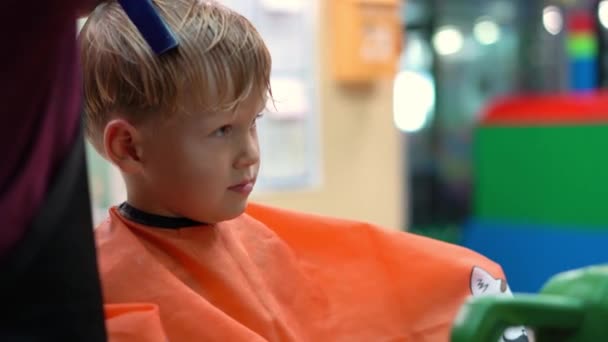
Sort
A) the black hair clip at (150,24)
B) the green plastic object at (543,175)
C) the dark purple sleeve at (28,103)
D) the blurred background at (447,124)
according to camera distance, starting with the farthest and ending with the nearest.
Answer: the green plastic object at (543,175)
the blurred background at (447,124)
the black hair clip at (150,24)
the dark purple sleeve at (28,103)

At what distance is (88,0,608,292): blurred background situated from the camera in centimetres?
248

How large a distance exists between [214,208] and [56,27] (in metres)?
0.35

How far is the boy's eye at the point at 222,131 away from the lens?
85 centimetres

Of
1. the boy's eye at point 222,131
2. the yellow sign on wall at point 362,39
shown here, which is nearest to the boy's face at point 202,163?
the boy's eye at point 222,131

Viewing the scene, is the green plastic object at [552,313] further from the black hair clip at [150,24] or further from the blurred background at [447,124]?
the blurred background at [447,124]

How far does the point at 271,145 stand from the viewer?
2.45 metres

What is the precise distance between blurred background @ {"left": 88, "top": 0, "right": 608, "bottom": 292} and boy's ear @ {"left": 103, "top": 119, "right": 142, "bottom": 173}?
112 cm

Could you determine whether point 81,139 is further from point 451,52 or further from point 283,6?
point 451,52

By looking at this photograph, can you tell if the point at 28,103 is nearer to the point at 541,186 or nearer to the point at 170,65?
the point at 170,65

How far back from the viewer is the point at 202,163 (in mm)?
852

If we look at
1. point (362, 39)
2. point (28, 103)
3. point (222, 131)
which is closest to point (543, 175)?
point (362, 39)

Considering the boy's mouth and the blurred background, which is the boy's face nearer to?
the boy's mouth

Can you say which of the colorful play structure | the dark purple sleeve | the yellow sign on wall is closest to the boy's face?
the dark purple sleeve

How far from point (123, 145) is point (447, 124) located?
12.2 feet
